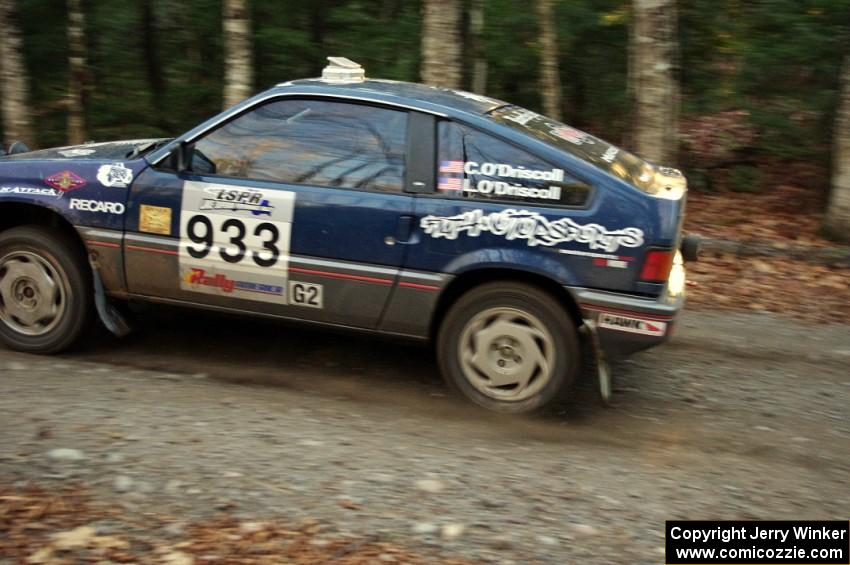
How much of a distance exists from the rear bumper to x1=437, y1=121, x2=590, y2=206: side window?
0.54m

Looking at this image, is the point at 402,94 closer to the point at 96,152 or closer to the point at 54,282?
the point at 96,152

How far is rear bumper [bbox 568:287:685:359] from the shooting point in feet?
15.2

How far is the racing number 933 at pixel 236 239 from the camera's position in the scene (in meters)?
5.03

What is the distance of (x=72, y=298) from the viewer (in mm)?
5371

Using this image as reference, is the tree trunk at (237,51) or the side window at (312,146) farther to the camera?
the tree trunk at (237,51)

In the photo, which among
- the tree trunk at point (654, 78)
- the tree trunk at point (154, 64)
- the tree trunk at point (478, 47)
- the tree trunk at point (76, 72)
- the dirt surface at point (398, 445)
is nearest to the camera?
the dirt surface at point (398, 445)

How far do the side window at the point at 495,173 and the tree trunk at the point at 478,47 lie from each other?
6370 mm

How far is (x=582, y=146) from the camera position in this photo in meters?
5.11

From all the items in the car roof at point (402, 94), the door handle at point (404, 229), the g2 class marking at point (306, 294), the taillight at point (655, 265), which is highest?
the car roof at point (402, 94)

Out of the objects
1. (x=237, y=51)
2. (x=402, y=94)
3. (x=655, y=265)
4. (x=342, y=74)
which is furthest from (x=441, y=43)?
(x=655, y=265)

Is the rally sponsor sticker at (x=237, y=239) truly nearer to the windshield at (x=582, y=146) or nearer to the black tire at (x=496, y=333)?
the black tire at (x=496, y=333)

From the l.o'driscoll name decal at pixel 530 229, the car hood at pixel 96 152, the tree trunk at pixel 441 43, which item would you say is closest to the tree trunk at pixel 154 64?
→ the tree trunk at pixel 441 43

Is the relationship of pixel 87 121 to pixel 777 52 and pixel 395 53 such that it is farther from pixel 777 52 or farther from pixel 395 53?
pixel 777 52

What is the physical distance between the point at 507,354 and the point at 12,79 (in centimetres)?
765
